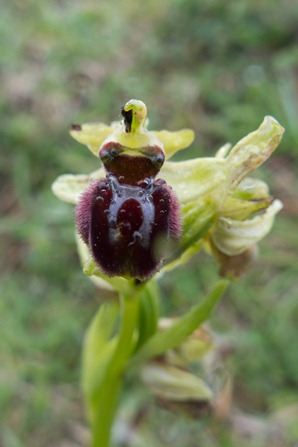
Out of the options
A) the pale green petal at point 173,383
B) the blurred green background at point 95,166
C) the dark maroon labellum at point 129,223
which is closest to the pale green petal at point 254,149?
the dark maroon labellum at point 129,223

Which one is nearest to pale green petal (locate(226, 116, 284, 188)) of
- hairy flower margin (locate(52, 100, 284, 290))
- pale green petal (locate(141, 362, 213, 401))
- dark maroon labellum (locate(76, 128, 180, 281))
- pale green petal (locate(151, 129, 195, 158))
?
hairy flower margin (locate(52, 100, 284, 290))

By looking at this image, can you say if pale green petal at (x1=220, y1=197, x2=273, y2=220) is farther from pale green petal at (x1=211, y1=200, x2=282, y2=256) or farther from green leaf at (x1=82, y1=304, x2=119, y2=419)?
green leaf at (x1=82, y1=304, x2=119, y2=419)

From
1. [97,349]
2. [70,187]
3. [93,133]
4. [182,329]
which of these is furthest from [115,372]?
[93,133]

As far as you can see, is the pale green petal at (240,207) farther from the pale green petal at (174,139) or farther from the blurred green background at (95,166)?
the blurred green background at (95,166)

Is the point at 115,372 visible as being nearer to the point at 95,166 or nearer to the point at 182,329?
the point at 182,329

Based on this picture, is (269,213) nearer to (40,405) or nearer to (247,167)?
(247,167)

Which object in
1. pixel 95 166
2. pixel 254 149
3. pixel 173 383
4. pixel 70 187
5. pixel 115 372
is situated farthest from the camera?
pixel 95 166

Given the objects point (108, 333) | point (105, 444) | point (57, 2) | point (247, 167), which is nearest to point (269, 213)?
point (247, 167)
